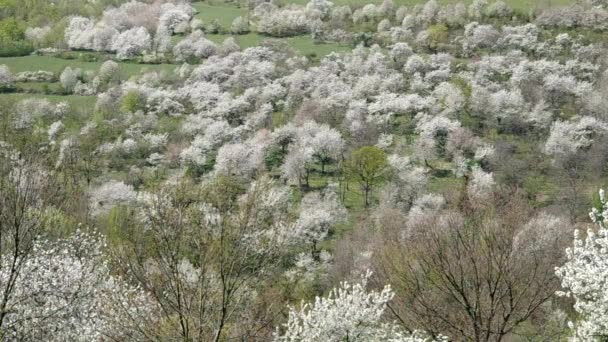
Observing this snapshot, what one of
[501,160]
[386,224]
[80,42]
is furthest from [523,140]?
[80,42]

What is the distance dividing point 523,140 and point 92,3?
98841 mm

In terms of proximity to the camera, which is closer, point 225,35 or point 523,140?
point 523,140

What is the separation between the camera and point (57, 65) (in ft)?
353

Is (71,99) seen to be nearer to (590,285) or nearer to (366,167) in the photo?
(366,167)

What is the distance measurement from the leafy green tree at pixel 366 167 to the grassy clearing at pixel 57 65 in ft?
171

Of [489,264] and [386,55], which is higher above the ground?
[489,264]

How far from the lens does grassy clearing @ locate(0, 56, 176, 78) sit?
106 meters

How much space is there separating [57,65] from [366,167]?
64519 millimetres

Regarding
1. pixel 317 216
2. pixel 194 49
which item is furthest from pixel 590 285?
pixel 194 49

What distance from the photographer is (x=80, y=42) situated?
387 ft

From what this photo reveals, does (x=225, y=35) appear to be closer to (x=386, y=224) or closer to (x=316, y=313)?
(x=386, y=224)

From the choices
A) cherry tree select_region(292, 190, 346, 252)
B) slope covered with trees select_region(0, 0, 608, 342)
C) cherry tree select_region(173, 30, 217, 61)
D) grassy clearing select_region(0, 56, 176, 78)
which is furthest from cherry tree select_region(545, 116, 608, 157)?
grassy clearing select_region(0, 56, 176, 78)

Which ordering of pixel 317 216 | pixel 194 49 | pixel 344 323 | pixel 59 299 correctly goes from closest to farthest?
pixel 344 323 → pixel 59 299 → pixel 317 216 → pixel 194 49

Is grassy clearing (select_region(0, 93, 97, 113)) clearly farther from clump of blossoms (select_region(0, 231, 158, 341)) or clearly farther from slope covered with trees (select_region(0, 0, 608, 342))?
clump of blossoms (select_region(0, 231, 158, 341))
